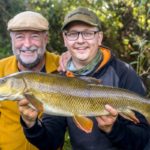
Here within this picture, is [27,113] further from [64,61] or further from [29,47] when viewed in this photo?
[29,47]

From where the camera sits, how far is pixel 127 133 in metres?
4.50

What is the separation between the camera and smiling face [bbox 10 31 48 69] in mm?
5215

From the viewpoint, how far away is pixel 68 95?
13.8ft

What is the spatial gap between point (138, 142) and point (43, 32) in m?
1.59

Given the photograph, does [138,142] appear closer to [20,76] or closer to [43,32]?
[20,76]

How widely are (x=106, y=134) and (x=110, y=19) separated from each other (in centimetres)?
603

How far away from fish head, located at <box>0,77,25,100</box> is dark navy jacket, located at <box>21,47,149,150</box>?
1.50 feet

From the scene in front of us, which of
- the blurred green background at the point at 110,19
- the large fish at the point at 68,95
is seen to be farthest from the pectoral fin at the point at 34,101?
the blurred green background at the point at 110,19

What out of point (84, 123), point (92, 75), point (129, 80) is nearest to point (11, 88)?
point (84, 123)

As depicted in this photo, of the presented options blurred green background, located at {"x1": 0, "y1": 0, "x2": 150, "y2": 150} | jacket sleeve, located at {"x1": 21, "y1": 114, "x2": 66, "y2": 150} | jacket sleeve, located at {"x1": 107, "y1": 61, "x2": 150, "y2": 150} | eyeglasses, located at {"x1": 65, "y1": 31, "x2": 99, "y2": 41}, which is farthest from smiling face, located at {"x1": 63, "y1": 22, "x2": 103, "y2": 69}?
blurred green background, located at {"x1": 0, "y1": 0, "x2": 150, "y2": 150}

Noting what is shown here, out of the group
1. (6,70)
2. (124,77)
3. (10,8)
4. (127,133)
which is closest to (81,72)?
(124,77)

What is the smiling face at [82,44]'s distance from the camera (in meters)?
4.60

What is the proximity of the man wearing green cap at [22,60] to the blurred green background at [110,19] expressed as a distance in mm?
3379

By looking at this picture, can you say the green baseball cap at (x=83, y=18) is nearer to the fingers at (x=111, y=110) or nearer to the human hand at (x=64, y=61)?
the human hand at (x=64, y=61)
